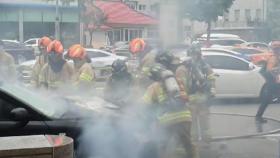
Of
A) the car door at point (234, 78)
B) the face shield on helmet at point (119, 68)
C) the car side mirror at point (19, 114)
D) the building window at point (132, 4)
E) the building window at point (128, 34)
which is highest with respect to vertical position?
the building window at point (132, 4)

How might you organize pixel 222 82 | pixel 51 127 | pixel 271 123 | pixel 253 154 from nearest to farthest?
1. pixel 51 127
2. pixel 253 154
3. pixel 271 123
4. pixel 222 82

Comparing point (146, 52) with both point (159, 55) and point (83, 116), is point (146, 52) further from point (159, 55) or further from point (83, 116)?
point (83, 116)

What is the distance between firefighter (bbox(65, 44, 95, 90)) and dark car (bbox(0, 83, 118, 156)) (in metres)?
1.99

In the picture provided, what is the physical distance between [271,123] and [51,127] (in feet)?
16.6

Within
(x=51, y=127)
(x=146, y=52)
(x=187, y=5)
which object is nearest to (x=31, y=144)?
(x=51, y=127)

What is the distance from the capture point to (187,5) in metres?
4.66

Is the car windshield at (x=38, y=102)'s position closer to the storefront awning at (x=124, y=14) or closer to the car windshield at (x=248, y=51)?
the storefront awning at (x=124, y=14)

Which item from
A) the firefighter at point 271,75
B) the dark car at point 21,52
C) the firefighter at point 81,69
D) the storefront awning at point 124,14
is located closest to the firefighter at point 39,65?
the firefighter at point 81,69

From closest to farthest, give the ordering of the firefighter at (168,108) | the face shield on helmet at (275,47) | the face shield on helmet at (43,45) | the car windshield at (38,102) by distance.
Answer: the car windshield at (38,102) < the firefighter at (168,108) < the face shield on helmet at (43,45) < the face shield on helmet at (275,47)

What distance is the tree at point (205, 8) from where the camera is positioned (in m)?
4.68

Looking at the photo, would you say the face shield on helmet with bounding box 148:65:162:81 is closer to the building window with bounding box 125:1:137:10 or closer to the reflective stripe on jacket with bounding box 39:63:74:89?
the building window with bounding box 125:1:137:10

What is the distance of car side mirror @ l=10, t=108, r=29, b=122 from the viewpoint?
3.88 meters

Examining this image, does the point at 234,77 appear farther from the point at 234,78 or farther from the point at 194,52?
the point at 194,52

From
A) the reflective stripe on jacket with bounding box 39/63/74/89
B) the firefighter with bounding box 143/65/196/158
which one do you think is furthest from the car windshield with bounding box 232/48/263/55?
the firefighter with bounding box 143/65/196/158
